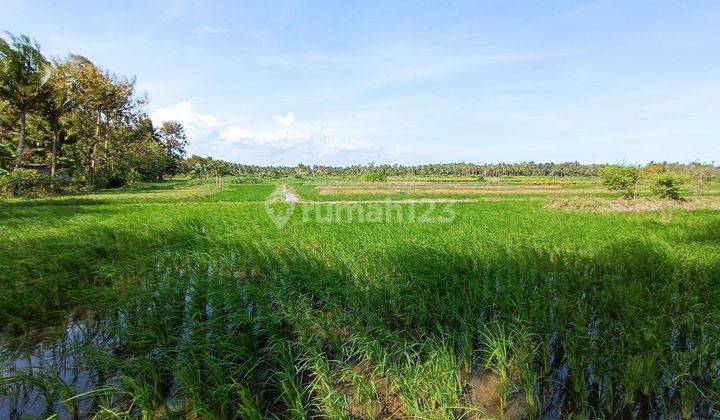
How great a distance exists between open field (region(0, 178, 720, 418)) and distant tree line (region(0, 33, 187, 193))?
21.8 metres

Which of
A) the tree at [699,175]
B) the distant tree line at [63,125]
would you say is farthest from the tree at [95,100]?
the tree at [699,175]

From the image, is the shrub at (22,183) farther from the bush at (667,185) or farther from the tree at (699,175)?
the tree at (699,175)

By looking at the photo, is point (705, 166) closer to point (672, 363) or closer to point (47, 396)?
point (672, 363)

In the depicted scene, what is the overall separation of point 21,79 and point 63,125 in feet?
22.1

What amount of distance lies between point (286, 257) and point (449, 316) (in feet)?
10.1

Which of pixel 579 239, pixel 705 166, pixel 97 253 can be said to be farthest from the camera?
pixel 705 166

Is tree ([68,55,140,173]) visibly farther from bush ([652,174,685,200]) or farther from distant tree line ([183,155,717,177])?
bush ([652,174,685,200])

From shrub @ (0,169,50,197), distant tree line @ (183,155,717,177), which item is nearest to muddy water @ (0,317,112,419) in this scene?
shrub @ (0,169,50,197)

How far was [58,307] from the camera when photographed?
4516 millimetres

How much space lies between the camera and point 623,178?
2102 cm

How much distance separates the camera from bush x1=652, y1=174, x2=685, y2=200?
1887cm

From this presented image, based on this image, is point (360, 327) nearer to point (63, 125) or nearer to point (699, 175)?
point (699, 175)

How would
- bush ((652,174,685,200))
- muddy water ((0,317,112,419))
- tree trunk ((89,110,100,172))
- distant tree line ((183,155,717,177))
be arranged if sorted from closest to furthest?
muddy water ((0,317,112,419)) < bush ((652,174,685,200)) < tree trunk ((89,110,100,172)) < distant tree line ((183,155,717,177))

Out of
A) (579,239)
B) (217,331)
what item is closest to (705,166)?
(579,239)
